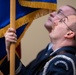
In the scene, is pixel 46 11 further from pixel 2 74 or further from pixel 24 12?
pixel 2 74

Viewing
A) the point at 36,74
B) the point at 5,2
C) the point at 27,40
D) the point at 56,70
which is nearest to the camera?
the point at 56,70

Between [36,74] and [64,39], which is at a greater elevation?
[64,39]

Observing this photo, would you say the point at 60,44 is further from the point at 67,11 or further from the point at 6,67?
the point at 6,67

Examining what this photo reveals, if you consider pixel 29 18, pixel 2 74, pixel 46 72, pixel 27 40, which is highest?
pixel 29 18

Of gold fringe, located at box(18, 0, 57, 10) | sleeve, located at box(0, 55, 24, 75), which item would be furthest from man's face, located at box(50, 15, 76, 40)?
sleeve, located at box(0, 55, 24, 75)

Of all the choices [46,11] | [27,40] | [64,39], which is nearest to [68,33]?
[64,39]

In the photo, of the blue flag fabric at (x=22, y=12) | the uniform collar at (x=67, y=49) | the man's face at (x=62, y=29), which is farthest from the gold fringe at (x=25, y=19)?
the uniform collar at (x=67, y=49)

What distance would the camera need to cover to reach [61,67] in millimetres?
1090

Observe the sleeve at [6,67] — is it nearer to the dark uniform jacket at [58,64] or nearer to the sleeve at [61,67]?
the dark uniform jacket at [58,64]

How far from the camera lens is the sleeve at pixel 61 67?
108 centimetres

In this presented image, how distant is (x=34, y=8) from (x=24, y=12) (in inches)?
2.5

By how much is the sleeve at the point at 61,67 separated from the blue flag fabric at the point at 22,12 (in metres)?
0.34

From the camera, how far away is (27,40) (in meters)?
2.05

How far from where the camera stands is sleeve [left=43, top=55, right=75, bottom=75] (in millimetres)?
1083
